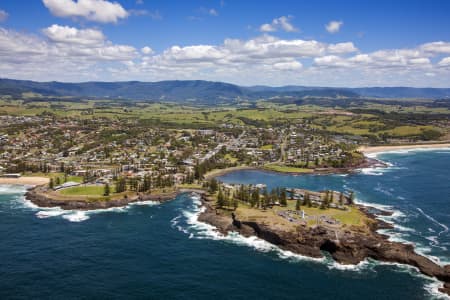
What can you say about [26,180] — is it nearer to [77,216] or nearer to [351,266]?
[77,216]

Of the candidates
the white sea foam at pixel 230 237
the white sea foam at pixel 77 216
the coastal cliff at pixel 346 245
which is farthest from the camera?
the white sea foam at pixel 77 216

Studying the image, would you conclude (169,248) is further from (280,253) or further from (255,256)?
(280,253)

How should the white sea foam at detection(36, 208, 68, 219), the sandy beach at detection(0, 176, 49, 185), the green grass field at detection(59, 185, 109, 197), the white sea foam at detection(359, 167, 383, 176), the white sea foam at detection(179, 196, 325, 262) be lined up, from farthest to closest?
1. the white sea foam at detection(359, 167, 383, 176)
2. the sandy beach at detection(0, 176, 49, 185)
3. the green grass field at detection(59, 185, 109, 197)
4. the white sea foam at detection(36, 208, 68, 219)
5. the white sea foam at detection(179, 196, 325, 262)

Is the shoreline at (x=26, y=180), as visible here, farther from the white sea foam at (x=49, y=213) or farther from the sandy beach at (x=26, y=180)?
the white sea foam at (x=49, y=213)

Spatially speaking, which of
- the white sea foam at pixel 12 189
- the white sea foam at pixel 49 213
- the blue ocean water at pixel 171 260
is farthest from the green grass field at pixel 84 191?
the white sea foam at pixel 12 189

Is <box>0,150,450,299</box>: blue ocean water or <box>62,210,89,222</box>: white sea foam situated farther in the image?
<box>62,210,89,222</box>: white sea foam

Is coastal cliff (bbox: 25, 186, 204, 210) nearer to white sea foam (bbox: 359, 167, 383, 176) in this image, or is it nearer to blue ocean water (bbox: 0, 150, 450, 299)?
blue ocean water (bbox: 0, 150, 450, 299)

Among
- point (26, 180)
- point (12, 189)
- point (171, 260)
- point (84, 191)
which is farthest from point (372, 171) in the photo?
point (12, 189)

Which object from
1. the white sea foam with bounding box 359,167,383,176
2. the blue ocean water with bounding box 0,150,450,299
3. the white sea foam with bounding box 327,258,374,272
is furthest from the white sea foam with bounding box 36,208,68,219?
the white sea foam with bounding box 359,167,383,176
